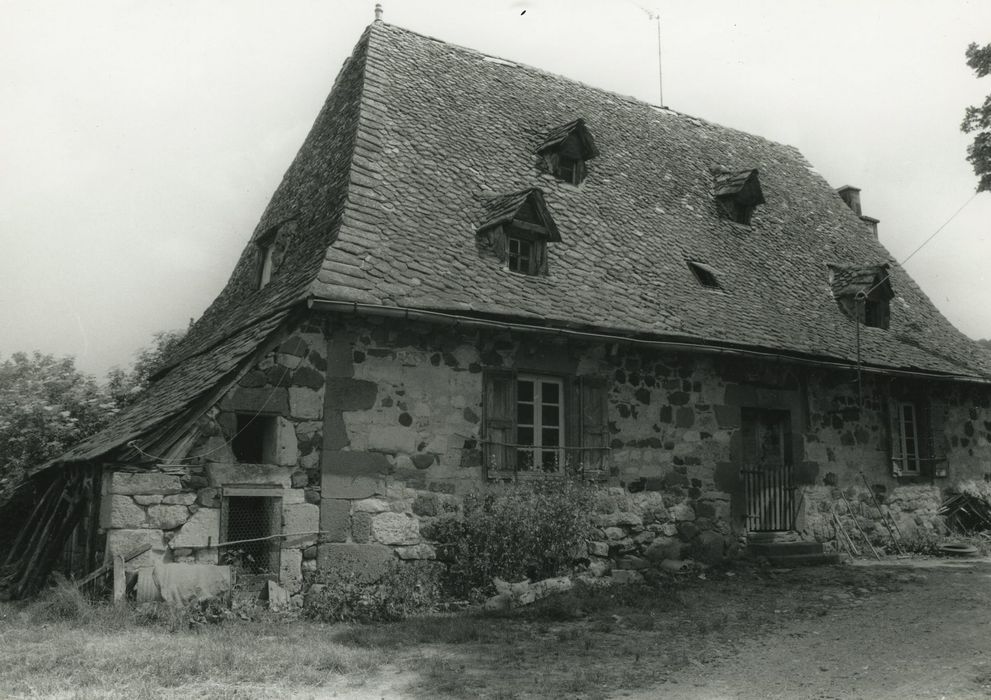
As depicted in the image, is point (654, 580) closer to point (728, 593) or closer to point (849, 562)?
point (728, 593)

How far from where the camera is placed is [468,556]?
32.5 feet

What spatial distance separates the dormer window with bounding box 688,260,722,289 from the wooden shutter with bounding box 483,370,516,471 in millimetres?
4375

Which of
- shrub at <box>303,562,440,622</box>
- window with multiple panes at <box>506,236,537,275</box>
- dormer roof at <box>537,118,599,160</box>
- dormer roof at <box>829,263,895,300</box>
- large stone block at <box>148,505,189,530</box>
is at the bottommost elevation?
shrub at <box>303,562,440,622</box>

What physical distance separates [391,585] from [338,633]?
1.56 metres

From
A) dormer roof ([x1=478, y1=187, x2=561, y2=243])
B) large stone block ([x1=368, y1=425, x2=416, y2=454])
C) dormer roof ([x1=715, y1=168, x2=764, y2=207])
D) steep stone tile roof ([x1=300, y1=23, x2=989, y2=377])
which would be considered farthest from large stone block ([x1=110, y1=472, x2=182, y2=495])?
dormer roof ([x1=715, y1=168, x2=764, y2=207])

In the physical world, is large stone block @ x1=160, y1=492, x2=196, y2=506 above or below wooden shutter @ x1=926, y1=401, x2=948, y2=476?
below

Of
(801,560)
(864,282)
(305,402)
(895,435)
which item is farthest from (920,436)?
(305,402)

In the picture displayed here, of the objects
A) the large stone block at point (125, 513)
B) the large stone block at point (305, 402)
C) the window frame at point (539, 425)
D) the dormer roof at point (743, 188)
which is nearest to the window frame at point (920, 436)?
the dormer roof at point (743, 188)

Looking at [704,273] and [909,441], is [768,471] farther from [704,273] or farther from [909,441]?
[909,441]

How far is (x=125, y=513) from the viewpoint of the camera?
8680 mm

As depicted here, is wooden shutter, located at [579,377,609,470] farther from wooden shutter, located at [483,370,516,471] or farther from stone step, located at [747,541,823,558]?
stone step, located at [747,541,823,558]

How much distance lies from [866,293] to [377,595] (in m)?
10.2

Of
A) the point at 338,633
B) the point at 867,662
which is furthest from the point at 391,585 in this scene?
the point at 867,662

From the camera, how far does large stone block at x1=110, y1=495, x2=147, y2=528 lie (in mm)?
8633
